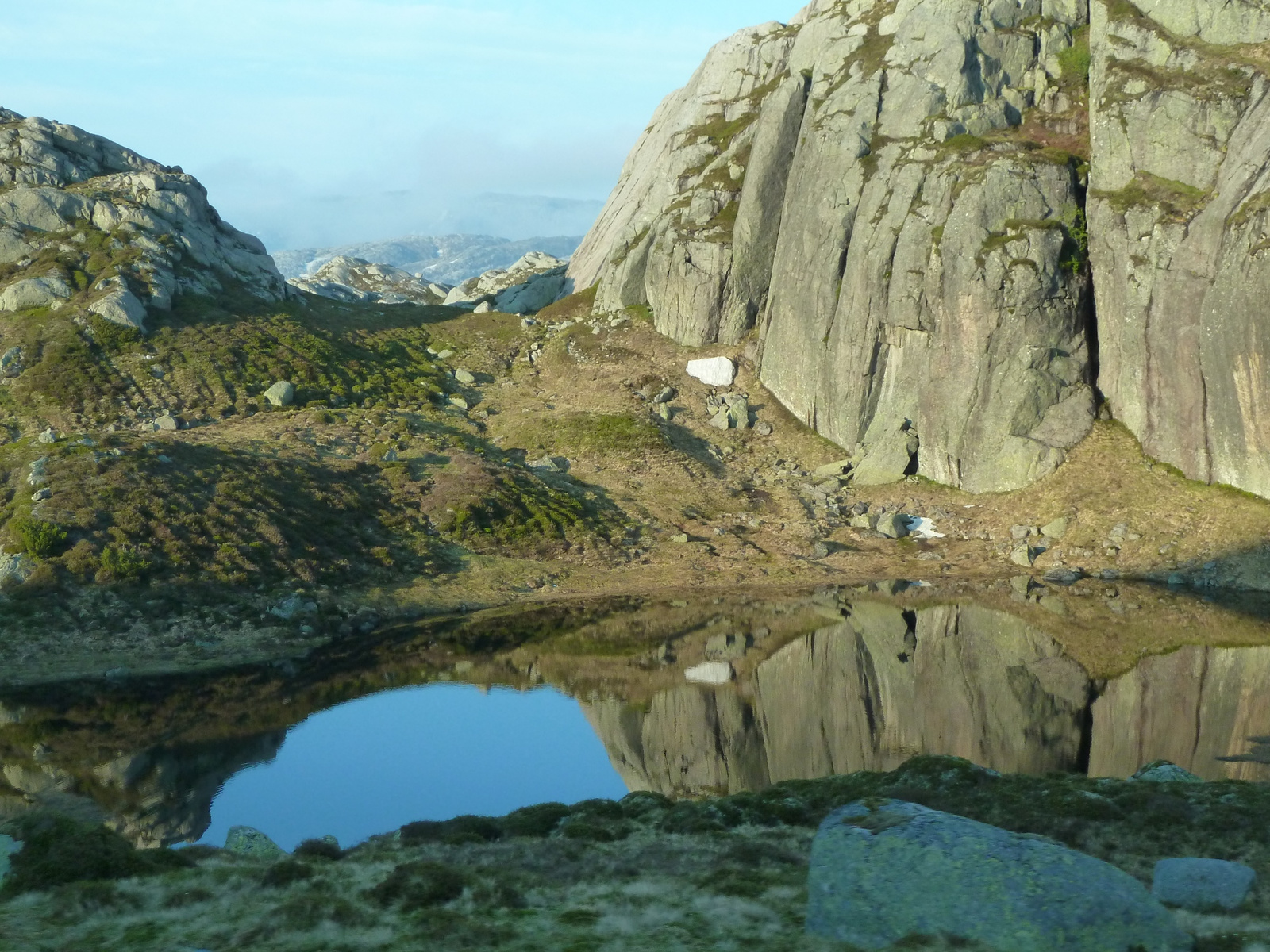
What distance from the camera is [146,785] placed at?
36.3 meters

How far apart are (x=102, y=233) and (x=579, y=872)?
309ft

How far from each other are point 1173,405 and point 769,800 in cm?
Result: 5134

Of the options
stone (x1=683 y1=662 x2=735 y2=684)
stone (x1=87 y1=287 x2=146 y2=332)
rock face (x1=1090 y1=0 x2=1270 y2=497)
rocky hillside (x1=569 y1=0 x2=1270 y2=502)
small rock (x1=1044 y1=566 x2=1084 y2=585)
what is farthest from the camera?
stone (x1=87 y1=287 x2=146 y2=332)

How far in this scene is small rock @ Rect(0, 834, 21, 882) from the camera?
77.6 feet

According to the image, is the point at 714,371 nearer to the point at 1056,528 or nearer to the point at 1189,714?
the point at 1056,528

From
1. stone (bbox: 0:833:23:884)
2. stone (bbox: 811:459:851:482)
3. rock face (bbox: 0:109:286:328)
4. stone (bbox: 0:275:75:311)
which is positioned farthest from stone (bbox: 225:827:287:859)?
stone (bbox: 0:275:75:311)

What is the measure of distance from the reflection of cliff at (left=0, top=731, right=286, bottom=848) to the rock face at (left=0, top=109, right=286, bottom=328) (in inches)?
2389

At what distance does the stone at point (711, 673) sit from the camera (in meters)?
48.0

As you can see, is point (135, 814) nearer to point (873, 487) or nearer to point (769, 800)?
point (769, 800)

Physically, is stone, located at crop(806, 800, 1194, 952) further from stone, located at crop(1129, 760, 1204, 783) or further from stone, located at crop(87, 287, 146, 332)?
stone, located at crop(87, 287, 146, 332)

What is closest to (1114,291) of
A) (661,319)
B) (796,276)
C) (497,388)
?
(796,276)

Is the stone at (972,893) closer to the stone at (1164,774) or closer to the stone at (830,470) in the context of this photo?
the stone at (1164,774)

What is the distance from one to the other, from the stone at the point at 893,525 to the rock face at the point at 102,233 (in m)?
62.5

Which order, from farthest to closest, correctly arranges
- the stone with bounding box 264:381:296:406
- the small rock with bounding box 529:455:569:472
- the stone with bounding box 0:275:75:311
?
1. the stone with bounding box 0:275:75:311
2. the stone with bounding box 264:381:296:406
3. the small rock with bounding box 529:455:569:472
